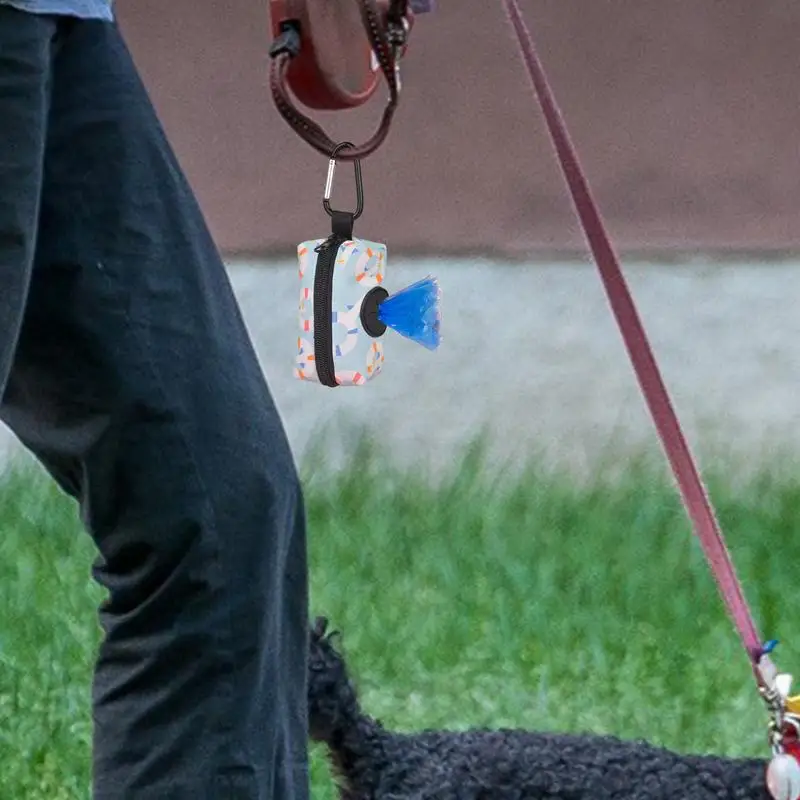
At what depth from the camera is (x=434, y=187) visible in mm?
4680

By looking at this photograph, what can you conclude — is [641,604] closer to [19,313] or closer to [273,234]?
[273,234]

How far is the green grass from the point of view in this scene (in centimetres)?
315

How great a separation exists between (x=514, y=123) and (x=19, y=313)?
3424 millimetres

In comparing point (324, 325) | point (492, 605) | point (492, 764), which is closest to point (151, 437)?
point (324, 325)

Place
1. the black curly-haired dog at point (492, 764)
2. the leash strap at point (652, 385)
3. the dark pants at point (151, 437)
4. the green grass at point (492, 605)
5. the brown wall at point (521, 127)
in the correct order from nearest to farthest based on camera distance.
A: 1. the dark pants at point (151, 437)
2. the leash strap at point (652, 385)
3. the black curly-haired dog at point (492, 764)
4. the green grass at point (492, 605)
5. the brown wall at point (521, 127)

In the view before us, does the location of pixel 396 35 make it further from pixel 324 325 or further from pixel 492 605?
pixel 492 605

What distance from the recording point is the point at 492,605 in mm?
3736

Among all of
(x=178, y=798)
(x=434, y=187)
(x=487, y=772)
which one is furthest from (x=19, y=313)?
(x=434, y=187)

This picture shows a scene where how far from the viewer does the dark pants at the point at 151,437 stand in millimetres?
1472

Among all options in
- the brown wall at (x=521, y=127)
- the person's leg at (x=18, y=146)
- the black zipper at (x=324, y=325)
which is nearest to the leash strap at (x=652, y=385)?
the black zipper at (x=324, y=325)

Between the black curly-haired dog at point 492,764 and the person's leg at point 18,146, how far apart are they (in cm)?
77

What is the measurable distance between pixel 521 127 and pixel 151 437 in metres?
3.30

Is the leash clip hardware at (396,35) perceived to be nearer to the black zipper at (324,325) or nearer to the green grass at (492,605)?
the black zipper at (324,325)

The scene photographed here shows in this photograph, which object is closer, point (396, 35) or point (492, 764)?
point (396, 35)
